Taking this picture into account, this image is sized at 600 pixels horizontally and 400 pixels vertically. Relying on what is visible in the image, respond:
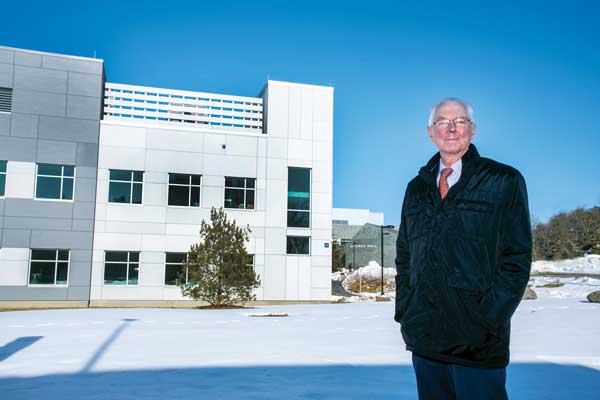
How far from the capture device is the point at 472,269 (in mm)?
2699

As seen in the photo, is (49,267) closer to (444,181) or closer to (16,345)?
(16,345)

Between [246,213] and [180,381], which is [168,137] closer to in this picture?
[246,213]

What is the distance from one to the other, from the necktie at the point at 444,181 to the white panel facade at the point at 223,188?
27.0 m

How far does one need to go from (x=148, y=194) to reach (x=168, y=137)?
323 centimetres

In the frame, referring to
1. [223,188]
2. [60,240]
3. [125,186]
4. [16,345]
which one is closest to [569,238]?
[223,188]

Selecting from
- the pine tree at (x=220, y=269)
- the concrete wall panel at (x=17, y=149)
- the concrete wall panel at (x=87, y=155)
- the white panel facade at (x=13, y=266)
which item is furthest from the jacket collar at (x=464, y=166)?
the concrete wall panel at (x=17, y=149)

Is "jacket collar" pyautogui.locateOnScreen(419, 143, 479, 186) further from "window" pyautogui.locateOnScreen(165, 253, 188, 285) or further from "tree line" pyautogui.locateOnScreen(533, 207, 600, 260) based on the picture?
"tree line" pyautogui.locateOnScreen(533, 207, 600, 260)

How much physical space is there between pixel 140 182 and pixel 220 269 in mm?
7809

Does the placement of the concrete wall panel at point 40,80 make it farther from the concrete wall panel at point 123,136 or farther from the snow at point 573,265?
the snow at point 573,265

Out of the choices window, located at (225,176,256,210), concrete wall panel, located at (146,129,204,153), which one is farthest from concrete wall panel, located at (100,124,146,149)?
window, located at (225,176,256,210)

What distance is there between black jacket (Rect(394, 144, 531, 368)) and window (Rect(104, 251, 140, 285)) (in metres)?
27.2

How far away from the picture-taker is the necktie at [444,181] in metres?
3.04

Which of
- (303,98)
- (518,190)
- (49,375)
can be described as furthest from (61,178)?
(518,190)

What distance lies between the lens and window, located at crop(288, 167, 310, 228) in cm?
3100
